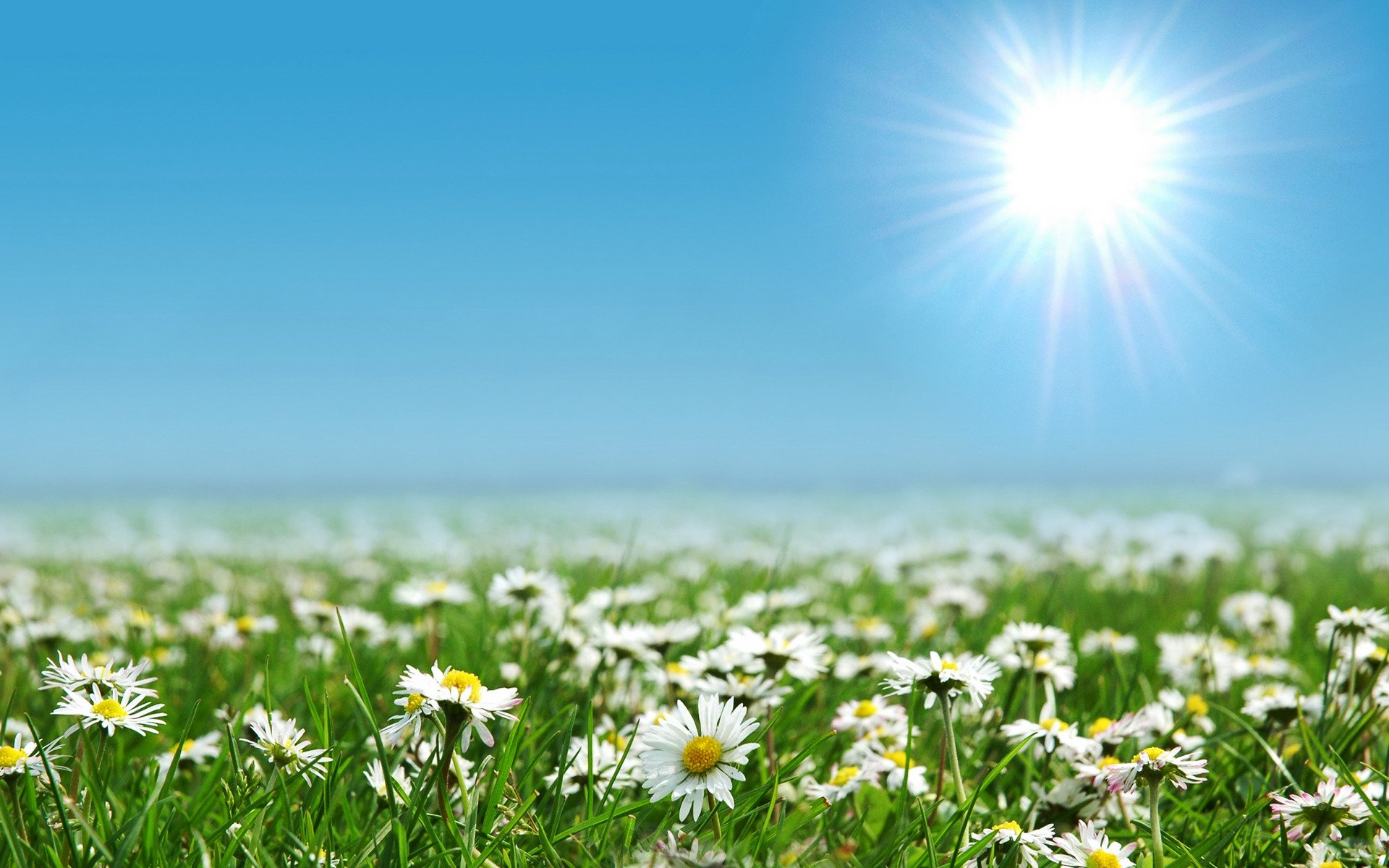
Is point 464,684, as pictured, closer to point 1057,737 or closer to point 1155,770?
point 1155,770

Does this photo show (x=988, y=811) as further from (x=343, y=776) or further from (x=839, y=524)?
(x=839, y=524)

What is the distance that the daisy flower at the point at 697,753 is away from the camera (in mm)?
1709

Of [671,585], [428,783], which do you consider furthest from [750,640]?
[671,585]

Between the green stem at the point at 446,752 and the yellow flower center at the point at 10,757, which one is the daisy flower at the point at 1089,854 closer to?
the green stem at the point at 446,752

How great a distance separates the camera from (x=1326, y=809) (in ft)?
6.39

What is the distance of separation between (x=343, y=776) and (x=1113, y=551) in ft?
27.3

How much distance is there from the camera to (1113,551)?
9008 millimetres

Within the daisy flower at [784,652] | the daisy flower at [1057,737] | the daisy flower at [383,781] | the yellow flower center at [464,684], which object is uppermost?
the yellow flower center at [464,684]

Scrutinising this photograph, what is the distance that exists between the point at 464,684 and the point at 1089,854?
1260 millimetres

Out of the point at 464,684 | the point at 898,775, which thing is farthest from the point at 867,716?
the point at 464,684

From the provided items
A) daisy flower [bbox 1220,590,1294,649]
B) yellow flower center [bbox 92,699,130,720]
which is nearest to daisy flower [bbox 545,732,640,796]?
yellow flower center [bbox 92,699,130,720]

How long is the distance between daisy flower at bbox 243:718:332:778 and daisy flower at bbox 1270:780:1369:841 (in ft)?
6.82

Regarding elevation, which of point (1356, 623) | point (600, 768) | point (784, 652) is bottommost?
point (600, 768)

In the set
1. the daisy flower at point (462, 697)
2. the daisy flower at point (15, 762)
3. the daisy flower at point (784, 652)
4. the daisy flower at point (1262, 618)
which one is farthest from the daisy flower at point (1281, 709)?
the daisy flower at point (15, 762)
